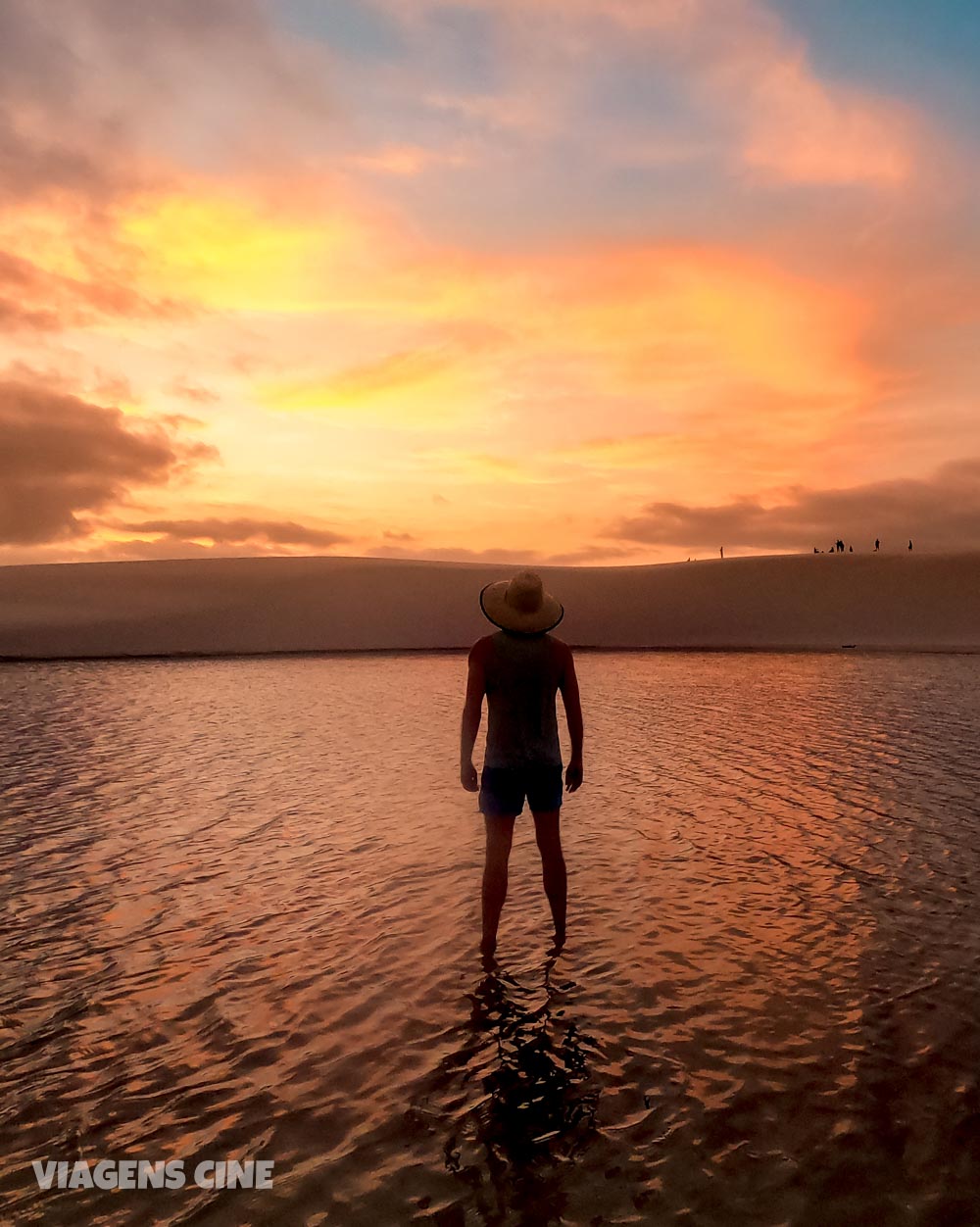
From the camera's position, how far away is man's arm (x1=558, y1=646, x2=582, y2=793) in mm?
5684

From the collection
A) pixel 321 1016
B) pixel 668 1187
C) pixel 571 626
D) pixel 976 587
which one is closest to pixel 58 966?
pixel 321 1016

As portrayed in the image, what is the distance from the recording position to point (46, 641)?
3856 cm

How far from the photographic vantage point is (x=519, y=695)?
5.59 meters

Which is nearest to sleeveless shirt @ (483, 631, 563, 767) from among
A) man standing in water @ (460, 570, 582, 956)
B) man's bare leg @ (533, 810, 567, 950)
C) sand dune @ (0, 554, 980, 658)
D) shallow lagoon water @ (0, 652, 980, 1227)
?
man standing in water @ (460, 570, 582, 956)

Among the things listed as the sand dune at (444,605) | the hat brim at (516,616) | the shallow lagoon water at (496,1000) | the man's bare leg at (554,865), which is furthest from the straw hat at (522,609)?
the sand dune at (444,605)

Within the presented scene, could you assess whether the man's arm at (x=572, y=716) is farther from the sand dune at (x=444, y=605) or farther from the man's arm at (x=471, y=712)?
the sand dune at (x=444, y=605)

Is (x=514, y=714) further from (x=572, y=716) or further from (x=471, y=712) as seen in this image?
(x=572, y=716)

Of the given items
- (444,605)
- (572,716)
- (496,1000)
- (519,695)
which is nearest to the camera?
(496,1000)

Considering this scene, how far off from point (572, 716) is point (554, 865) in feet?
2.89

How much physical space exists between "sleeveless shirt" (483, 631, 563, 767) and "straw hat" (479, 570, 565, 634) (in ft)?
0.25

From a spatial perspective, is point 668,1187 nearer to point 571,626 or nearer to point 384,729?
point 384,729

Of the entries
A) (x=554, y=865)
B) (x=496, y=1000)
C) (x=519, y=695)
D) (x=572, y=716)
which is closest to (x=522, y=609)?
(x=519, y=695)

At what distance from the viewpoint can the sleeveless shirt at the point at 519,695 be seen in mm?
5578

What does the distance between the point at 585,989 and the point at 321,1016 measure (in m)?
1.38
